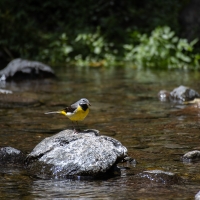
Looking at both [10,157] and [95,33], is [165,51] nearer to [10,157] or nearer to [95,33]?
[95,33]

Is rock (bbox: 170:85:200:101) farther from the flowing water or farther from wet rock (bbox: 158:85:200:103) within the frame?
the flowing water

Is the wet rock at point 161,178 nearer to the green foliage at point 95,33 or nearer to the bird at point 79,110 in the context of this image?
the bird at point 79,110

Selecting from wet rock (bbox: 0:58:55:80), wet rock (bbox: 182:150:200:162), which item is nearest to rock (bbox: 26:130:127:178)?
wet rock (bbox: 182:150:200:162)

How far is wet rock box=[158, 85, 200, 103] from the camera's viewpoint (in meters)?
11.5

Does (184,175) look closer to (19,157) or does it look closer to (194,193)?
(194,193)

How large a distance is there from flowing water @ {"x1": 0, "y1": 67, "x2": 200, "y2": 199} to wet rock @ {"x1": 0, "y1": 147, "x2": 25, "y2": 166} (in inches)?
7.9

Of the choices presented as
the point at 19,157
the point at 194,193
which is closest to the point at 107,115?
the point at 19,157

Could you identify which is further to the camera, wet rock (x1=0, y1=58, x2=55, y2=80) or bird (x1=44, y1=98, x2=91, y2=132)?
wet rock (x1=0, y1=58, x2=55, y2=80)

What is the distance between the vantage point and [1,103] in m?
11.0

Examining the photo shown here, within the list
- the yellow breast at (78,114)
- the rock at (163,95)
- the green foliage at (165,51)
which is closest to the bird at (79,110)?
the yellow breast at (78,114)

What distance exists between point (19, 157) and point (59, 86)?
691 cm

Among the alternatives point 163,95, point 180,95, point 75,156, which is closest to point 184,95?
point 180,95

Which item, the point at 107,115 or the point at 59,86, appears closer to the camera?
the point at 107,115

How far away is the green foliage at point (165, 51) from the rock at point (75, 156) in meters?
10.6
